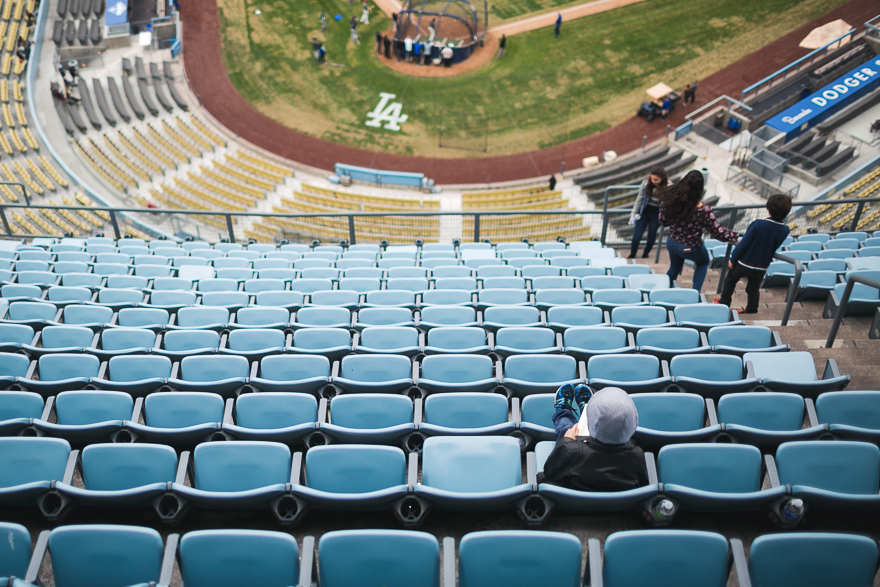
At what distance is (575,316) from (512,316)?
0.75 m

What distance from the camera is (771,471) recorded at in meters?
4.77

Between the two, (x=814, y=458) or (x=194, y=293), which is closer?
(x=814, y=458)

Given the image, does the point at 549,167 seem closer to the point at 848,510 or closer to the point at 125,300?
the point at 125,300

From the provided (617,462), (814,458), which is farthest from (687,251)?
(617,462)

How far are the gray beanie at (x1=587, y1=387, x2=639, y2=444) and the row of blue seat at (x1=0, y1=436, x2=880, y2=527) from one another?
49 cm

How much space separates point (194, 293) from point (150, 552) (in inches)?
200

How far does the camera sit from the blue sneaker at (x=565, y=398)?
200 inches

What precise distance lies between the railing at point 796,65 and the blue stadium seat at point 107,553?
25235 millimetres

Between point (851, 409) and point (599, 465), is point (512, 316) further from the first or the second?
point (851, 409)

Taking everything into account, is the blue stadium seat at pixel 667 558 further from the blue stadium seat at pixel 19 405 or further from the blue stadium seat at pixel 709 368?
the blue stadium seat at pixel 19 405

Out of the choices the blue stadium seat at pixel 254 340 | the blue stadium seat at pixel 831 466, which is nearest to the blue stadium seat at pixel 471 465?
the blue stadium seat at pixel 831 466

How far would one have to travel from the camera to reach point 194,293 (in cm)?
872

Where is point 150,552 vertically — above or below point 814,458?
below

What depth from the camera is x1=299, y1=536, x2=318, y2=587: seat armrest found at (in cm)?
412
